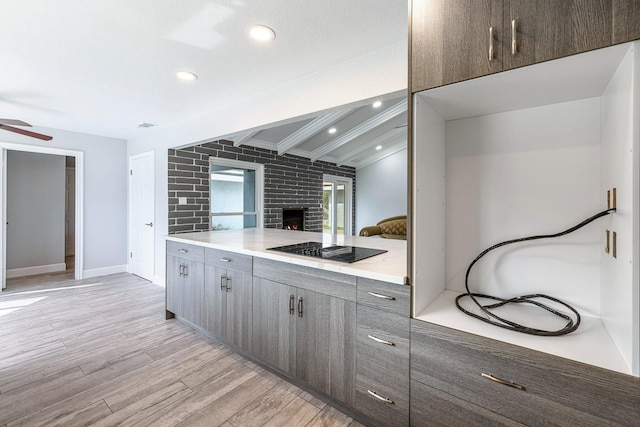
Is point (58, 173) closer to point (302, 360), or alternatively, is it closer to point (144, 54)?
point (144, 54)

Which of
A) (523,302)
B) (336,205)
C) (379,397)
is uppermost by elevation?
(336,205)

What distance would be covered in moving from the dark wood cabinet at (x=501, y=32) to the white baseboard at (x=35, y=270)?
21.2 ft

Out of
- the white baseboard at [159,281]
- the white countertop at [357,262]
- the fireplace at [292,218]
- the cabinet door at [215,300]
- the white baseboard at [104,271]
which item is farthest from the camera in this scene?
the fireplace at [292,218]

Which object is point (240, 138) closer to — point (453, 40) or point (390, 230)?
point (390, 230)

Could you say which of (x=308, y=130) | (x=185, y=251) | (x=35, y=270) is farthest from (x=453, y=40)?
(x=35, y=270)

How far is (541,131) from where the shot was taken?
1354mm

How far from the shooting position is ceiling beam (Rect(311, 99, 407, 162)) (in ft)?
15.0

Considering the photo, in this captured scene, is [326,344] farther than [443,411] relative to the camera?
Yes

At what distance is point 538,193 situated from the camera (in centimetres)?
137

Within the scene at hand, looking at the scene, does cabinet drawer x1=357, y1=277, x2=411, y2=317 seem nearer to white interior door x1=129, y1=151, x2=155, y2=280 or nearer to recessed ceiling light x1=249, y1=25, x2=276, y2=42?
recessed ceiling light x1=249, y1=25, x2=276, y2=42

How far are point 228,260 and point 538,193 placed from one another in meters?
2.03

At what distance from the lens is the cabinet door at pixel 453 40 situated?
1.05 metres

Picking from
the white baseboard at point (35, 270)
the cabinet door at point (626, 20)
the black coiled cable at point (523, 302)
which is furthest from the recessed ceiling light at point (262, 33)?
the white baseboard at point (35, 270)

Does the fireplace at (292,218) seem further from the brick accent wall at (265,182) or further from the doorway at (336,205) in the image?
the doorway at (336,205)
